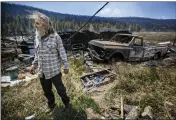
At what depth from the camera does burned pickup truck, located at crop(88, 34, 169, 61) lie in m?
6.95

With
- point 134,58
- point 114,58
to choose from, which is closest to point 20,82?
point 114,58

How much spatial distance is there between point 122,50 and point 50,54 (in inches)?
192

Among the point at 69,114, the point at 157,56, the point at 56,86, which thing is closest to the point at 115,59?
the point at 157,56

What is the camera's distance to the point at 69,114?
3.12 meters

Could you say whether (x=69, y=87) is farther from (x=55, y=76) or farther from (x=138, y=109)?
(x=138, y=109)

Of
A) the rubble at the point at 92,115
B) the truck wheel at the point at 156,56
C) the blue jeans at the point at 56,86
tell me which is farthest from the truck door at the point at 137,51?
the blue jeans at the point at 56,86

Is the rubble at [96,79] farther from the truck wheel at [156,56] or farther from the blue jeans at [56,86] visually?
the truck wheel at [156,56]

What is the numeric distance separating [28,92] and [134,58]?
5.33m

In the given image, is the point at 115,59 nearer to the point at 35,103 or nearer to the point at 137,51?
the point at 137,51

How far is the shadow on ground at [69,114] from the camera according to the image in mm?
3066

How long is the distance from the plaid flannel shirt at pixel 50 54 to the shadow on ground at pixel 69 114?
0.80m

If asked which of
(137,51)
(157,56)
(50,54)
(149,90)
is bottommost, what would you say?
(157,56)

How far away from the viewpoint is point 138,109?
3.14m

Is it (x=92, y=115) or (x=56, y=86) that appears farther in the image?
(x=92, y=115)
